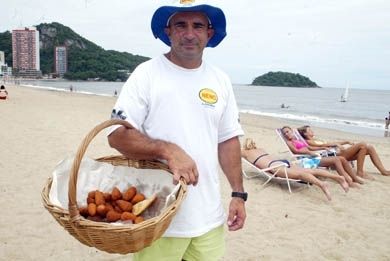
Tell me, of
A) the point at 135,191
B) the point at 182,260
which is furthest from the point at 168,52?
the point at 182,260

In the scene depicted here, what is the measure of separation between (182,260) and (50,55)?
5009 inches

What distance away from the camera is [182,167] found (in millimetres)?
1495

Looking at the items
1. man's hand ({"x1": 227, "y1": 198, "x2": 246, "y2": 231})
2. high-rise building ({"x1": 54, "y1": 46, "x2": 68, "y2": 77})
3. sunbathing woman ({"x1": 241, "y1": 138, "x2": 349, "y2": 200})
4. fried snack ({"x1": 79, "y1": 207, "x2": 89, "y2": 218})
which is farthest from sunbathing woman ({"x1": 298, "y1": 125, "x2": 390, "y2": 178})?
high-rise building ({"x1": 54, "y1": 46, "x2": 68, "y2": 77})

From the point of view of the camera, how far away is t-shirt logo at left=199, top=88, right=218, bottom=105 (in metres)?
1.67

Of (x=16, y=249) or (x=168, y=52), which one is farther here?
(x=16, y=249)

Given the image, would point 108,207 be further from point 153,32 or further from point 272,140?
point 272,140

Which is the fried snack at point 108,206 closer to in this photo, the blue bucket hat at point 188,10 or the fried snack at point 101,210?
the fried snack at point 101,210

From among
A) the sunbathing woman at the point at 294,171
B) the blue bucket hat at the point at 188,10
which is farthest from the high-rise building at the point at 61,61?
the blue bucket hat at the point at 188,10

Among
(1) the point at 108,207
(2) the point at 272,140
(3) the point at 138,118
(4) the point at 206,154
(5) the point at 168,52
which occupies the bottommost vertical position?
(2) the point at 272,140

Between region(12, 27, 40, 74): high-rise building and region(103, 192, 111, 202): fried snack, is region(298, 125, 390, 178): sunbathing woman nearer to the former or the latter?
region(103, 192, 111, 202): fried snack

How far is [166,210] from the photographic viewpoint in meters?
1.34

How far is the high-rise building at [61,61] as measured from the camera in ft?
344

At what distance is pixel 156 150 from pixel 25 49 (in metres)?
118

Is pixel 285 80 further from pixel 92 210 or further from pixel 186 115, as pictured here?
pixel 92 210
